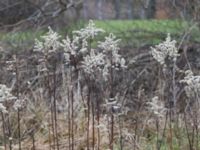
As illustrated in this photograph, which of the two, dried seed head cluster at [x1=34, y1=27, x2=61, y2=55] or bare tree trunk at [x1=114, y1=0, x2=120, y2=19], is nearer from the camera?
dried seed head cluster at [x1=34, y1=27, x2=61, y2=55]

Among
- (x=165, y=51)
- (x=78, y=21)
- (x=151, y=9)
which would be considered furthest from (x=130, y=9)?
(x=165, y=51)

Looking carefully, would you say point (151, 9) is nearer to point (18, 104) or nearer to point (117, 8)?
point (117, 8)

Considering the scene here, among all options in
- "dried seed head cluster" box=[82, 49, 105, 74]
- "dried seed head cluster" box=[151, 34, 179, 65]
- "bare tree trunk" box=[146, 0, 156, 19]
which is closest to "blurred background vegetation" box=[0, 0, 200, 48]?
"bare tree trunk" box=[146, 0, 156, 19]

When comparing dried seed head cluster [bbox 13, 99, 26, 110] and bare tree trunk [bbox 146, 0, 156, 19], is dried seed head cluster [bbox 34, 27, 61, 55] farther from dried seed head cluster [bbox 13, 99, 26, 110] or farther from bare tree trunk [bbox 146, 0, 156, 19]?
bare tree trunk [bbox 146, 0, 156, 19]

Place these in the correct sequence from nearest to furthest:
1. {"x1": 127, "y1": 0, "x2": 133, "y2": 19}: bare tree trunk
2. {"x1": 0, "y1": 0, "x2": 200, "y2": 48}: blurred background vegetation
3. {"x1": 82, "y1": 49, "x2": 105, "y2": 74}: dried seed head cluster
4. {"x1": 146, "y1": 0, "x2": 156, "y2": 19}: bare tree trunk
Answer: {"x1": 82, "y1": 49, "x2": 105, "y2": 74}: dried seed head cluster → {"x1": 0, "y1": 0, "x2": 200, "y2": 48}: blurred background vegetation → {"x1": 146, "y1": 0, "x2": 156, "y2": 19}: bare tree trunk → {"x1": 127, "y1": 0, "x2": 133, "y2": 19}: bare tree trunk

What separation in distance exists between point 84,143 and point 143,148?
0.50 metres

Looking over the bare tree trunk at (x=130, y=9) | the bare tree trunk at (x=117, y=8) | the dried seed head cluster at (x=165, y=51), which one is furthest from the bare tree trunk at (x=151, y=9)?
the dried seed head cluster at (x=165, y=51)

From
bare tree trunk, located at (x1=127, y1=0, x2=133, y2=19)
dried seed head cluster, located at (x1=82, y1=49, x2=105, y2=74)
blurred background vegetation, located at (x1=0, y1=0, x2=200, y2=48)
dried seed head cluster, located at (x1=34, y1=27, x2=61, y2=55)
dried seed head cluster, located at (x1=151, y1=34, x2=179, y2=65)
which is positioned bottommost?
dried seed head cluster, located at (x1=82, y1=49, x2=105, y2=74)

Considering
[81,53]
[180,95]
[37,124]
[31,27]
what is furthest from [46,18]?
[81,53]

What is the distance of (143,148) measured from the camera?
4.76 meters

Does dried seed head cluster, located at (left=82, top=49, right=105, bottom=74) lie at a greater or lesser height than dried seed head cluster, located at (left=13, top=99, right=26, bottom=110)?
greater

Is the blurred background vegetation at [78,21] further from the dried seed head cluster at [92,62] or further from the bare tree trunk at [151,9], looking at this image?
the dried seed head cluster at [92,62]

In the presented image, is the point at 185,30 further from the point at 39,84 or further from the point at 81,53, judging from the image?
the point at 81,53

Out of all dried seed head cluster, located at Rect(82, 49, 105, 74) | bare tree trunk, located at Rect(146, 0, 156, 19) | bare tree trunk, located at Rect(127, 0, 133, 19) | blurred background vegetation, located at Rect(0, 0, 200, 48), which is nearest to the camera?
dried seed head cluster, located at Rect(82, 49, 105, 74)
